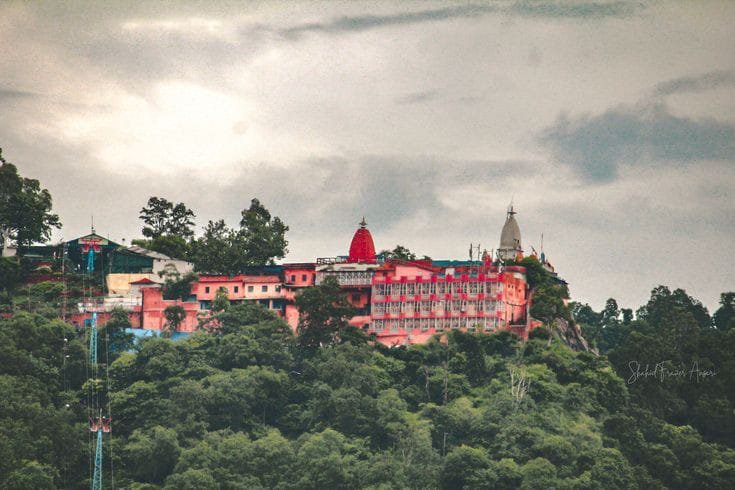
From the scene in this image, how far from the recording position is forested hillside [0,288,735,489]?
60469 mm

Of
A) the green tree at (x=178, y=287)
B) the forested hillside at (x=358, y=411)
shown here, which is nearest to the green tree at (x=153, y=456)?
the forested hillside at (x=358, y=411)

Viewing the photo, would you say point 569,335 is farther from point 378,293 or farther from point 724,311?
point 724,311

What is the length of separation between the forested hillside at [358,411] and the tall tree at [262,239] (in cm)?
517

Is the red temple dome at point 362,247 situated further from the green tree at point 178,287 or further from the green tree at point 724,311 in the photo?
the green tree at point 724,311

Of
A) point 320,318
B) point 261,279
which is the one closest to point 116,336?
point 261,279

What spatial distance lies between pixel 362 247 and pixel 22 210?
16.1m

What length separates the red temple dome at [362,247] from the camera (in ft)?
247

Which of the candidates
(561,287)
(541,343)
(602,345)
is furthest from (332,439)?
(602,345)

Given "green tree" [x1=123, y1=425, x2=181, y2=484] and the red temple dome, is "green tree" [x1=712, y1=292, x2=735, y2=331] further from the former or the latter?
"green tree" [x1=123, y1=425, x2=181, y2=484]

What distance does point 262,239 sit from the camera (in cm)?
7669

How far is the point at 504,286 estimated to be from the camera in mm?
71062

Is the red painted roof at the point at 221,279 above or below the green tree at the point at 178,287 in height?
above

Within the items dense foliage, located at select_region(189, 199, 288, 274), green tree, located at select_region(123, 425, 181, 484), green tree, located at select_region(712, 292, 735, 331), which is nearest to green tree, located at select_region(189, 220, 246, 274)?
dense foliage, located at select_region(189, 199, 288, 274)

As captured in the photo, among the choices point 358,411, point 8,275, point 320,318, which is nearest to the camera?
point 358,411
